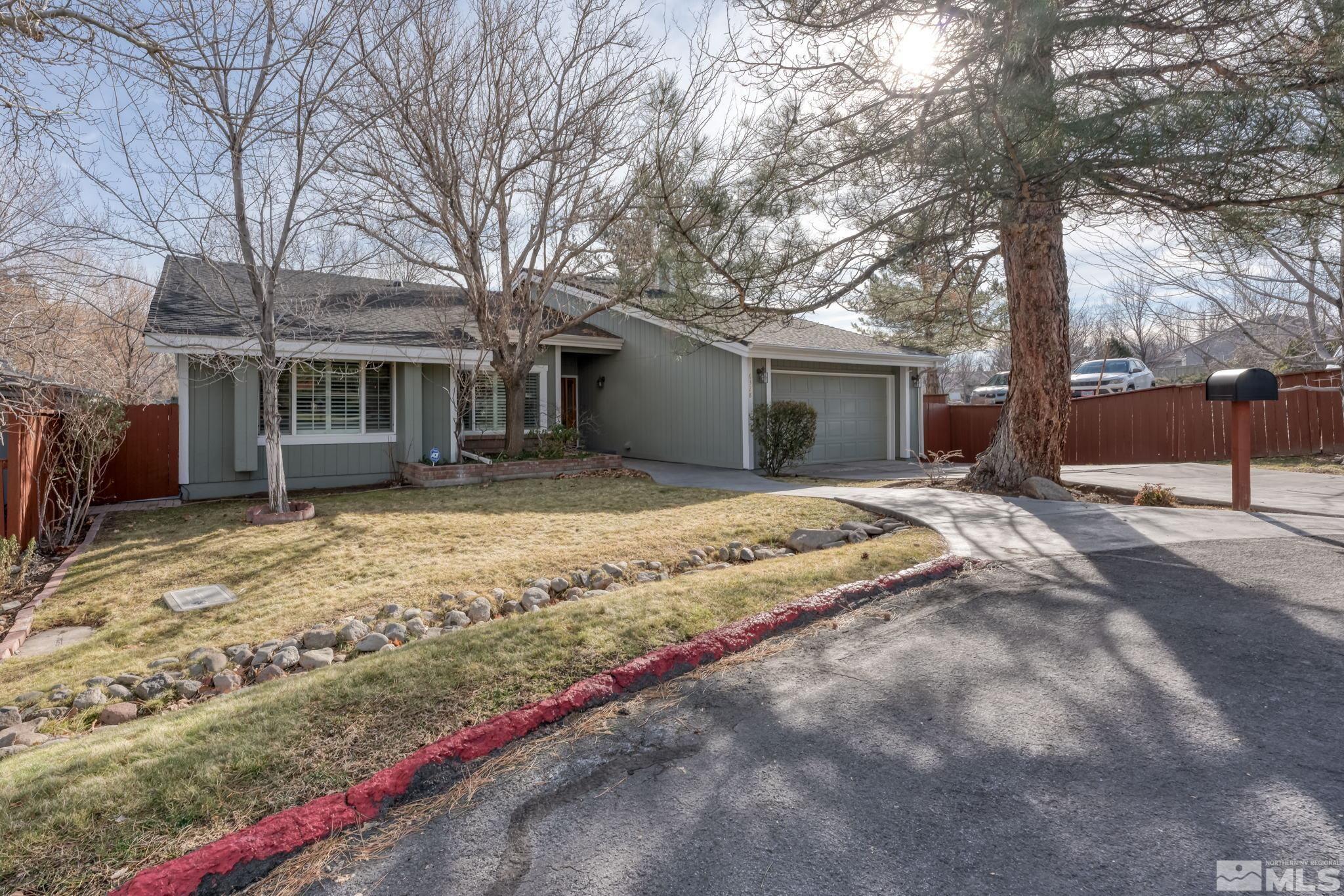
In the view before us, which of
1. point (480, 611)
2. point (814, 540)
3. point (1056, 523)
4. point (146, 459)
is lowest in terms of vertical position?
point (480, 611)

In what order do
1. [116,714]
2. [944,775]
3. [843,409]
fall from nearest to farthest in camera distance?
[944,775]
[116,714]
[843,409]

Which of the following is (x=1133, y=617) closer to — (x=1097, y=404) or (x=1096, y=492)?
(x=1096, y=492)

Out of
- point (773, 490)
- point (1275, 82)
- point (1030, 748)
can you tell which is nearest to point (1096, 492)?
point (773, 490)

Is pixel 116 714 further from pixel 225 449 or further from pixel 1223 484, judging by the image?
pixel 1223 484

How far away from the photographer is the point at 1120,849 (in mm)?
2174

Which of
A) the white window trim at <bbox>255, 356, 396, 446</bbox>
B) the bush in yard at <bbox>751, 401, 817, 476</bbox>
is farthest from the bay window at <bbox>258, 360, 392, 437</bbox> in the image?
the bush in yard at <bbox>751, 401, 817, 476</bbox>

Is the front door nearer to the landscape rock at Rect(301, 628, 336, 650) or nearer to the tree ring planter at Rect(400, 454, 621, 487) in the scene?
the tree ring planter at Rect(400, 454, 621, 487)

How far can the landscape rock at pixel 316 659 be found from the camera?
4324mm

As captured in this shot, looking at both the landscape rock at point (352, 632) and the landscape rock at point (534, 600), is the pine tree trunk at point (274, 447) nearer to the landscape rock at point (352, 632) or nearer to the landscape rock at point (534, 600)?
the landscape rock at point (352, 632)

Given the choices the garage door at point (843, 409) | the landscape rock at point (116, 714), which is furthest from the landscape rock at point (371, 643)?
the garage door at point (843, 409)

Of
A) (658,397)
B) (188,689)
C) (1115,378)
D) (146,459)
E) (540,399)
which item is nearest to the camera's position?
(188,689)

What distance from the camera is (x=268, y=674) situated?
4234 mm

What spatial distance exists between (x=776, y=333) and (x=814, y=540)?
8.89 meters

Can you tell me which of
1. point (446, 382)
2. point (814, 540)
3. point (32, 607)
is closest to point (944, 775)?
point (814, 540)
